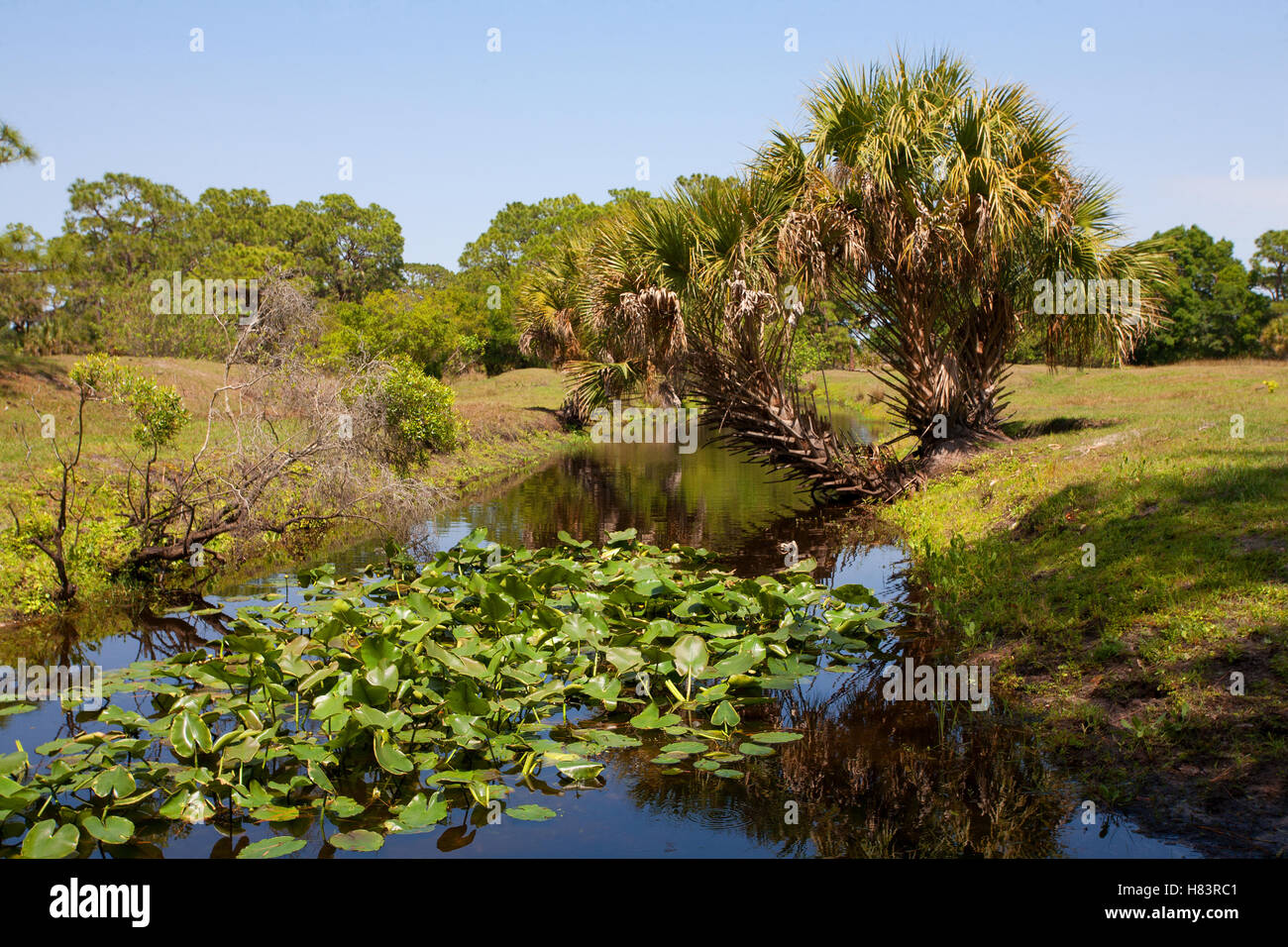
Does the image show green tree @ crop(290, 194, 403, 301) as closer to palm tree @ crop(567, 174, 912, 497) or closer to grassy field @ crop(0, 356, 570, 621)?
grassy field @ crop(0, 356, 570, 621)

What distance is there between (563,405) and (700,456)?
8204 millimetres

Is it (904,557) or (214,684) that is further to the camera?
(904,557)

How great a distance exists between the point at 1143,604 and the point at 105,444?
17.2 meters

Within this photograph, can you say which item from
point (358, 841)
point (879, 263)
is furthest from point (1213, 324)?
point (358, 841)

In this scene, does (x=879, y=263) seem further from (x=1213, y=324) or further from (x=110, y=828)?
(x=1213, y=324)

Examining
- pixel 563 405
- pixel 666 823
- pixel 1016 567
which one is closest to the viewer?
pixel 666 823

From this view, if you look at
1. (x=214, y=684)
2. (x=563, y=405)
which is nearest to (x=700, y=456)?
(x=563, y=405)

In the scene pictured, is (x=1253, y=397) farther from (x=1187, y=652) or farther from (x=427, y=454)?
(x=427, y=454)

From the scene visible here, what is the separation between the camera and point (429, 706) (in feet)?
21.0

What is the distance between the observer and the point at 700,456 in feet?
94.9

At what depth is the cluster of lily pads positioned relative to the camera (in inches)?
206

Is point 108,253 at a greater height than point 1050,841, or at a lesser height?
greater

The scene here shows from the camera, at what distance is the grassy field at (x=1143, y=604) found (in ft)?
17.1
